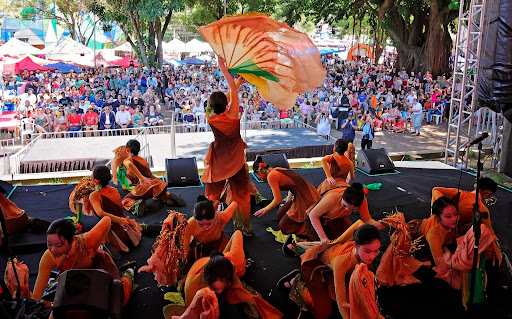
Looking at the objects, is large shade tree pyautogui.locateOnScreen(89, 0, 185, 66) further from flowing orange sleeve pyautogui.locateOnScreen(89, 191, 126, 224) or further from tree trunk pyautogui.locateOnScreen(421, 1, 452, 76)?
flowing orange sleeve pyautogui.locateOnScreen(89, 191, 126, 224)

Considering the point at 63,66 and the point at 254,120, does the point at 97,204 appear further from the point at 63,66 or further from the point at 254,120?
the point at 63,66

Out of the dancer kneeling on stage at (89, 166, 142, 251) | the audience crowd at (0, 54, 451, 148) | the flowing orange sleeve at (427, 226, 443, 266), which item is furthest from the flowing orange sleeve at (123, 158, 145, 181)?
the flowing orange sleeve at (427, 226, 443, 266)

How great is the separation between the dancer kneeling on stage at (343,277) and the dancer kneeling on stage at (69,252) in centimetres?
146

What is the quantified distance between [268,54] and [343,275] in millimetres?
2736

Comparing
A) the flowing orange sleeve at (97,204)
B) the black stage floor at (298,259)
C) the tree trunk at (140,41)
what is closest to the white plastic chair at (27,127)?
the black stage floor at (298,259)

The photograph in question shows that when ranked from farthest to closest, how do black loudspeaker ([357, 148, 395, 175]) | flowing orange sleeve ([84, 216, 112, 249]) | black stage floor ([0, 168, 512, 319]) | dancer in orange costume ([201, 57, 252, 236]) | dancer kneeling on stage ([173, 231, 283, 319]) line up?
black loudspeaker ([357, 148, 395, 175]), dancer in orange costume ([201, 57, 252, 236]), black stage floor ([0, 168, 512, 319]), flowing orange sleeve ([84, 216, 112, 249]), dancer kneeling on stage ([173, 231, 283, 319])

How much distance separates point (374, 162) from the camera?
794 cm

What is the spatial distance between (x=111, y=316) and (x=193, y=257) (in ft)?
3.20

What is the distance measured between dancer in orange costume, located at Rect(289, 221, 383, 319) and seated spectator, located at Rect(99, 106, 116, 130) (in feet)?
29.0

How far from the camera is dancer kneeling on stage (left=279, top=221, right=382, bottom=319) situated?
3.17 m

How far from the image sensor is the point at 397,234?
412 centimetres

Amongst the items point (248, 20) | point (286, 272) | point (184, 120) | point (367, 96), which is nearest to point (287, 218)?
point (286, 272)

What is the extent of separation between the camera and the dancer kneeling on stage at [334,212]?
3.97 meters

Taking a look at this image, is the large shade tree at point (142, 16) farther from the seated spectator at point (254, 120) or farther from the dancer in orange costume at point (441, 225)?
the dancer in orange costume at point (441, 225)
